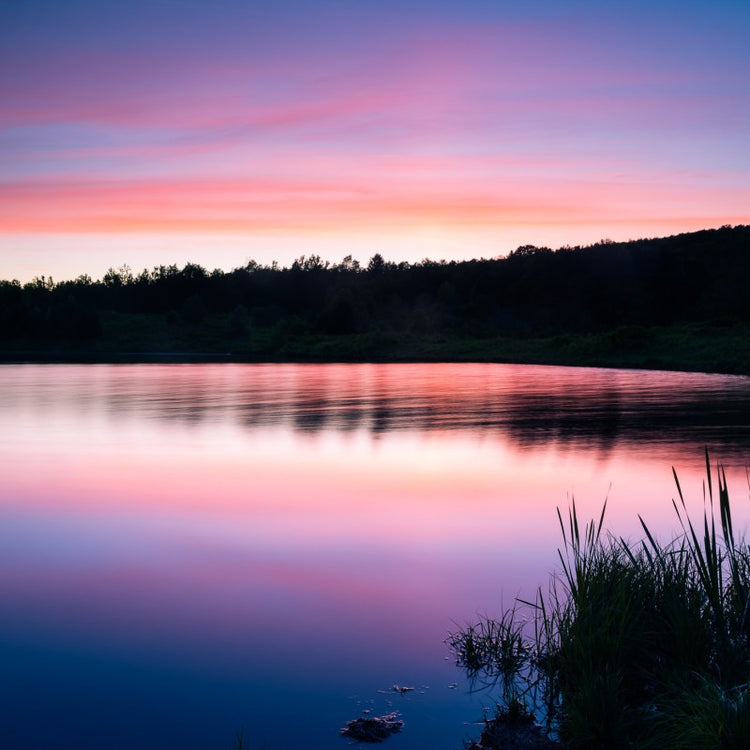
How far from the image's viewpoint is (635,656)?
5.60 meters

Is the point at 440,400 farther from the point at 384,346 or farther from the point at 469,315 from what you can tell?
the point at 469,315

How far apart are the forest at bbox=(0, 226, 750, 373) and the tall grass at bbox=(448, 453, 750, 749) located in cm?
4182

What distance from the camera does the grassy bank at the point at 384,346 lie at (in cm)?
4769

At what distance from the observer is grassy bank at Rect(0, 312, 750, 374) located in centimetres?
4769

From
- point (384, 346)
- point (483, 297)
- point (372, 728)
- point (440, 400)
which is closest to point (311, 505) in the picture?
point (372, 728)

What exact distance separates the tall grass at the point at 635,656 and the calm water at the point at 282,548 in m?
0.46

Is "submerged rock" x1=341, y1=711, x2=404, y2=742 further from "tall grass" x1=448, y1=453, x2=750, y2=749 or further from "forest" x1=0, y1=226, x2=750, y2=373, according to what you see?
"forest" x1=0, y1=226, x2=750, y2=373

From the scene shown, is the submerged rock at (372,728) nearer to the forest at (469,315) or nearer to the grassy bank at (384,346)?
the grassy bank at (384,346)

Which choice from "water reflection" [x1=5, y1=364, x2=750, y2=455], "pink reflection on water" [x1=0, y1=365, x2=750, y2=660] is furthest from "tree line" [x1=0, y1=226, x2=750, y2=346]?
"pink reflection on water" [x1=0, y1=365, x2=750, y2=660]

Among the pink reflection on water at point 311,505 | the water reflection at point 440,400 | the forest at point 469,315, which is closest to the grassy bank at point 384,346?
the forest at point 469,315

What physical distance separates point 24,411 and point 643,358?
109 feet

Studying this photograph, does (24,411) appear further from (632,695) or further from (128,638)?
(632,695)

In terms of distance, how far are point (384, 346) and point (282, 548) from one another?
2217 inches

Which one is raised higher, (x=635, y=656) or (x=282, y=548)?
(x=635, y=656)
